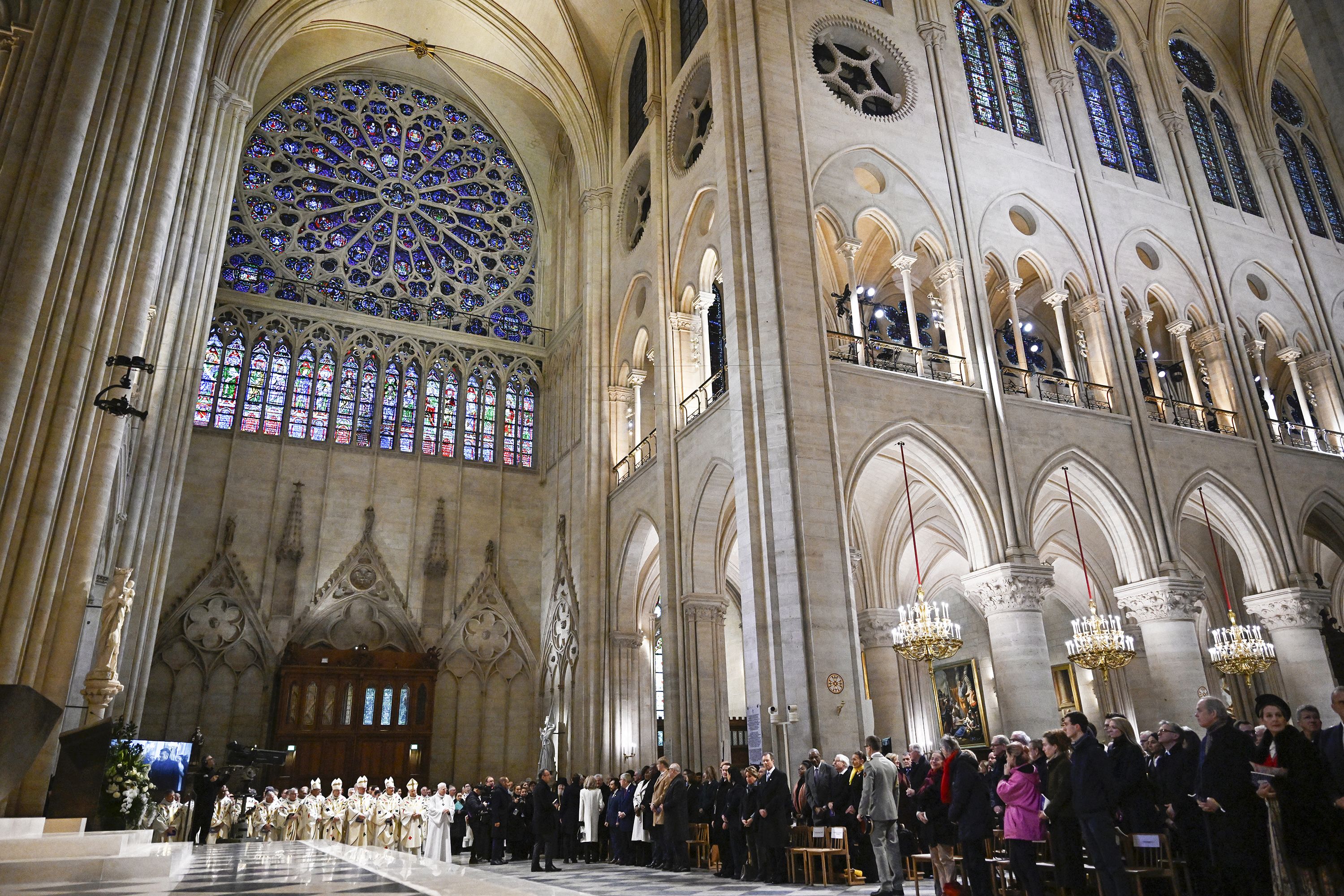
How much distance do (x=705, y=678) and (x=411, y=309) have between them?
12.3 m

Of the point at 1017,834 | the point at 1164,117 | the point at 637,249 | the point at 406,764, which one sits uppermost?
the point at 1164,117

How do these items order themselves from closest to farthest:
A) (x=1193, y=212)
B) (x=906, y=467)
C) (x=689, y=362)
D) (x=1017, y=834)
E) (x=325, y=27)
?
(x=1017, y=834)
(x=906, y=467)
(x=689, y=362)
(x=1193, y=212)
(x=325, y=27)

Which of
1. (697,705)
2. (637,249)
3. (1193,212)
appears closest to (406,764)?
(697,705)

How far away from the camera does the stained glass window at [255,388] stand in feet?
66.3

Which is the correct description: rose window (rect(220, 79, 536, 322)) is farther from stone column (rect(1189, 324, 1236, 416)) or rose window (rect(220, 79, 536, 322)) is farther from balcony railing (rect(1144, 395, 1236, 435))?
stone column (rect(1189, 324, 1236, 416))

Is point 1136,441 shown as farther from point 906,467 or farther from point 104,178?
point 104,178

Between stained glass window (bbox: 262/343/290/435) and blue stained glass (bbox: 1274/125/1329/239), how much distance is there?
22.2 metres

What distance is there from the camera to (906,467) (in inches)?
579

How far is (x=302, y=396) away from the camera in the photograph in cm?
2089

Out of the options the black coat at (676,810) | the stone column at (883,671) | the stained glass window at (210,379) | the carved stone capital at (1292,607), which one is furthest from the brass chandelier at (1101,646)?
the stained glass window at (210,379)

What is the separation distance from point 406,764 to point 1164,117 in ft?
66.3

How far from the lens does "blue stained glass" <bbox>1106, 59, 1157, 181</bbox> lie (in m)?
19.0

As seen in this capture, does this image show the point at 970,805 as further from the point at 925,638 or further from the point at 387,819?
the point at 387,819

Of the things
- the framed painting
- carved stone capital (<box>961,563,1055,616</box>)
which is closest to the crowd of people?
carved stone capital (<box>961,563,1055,616</box>)
